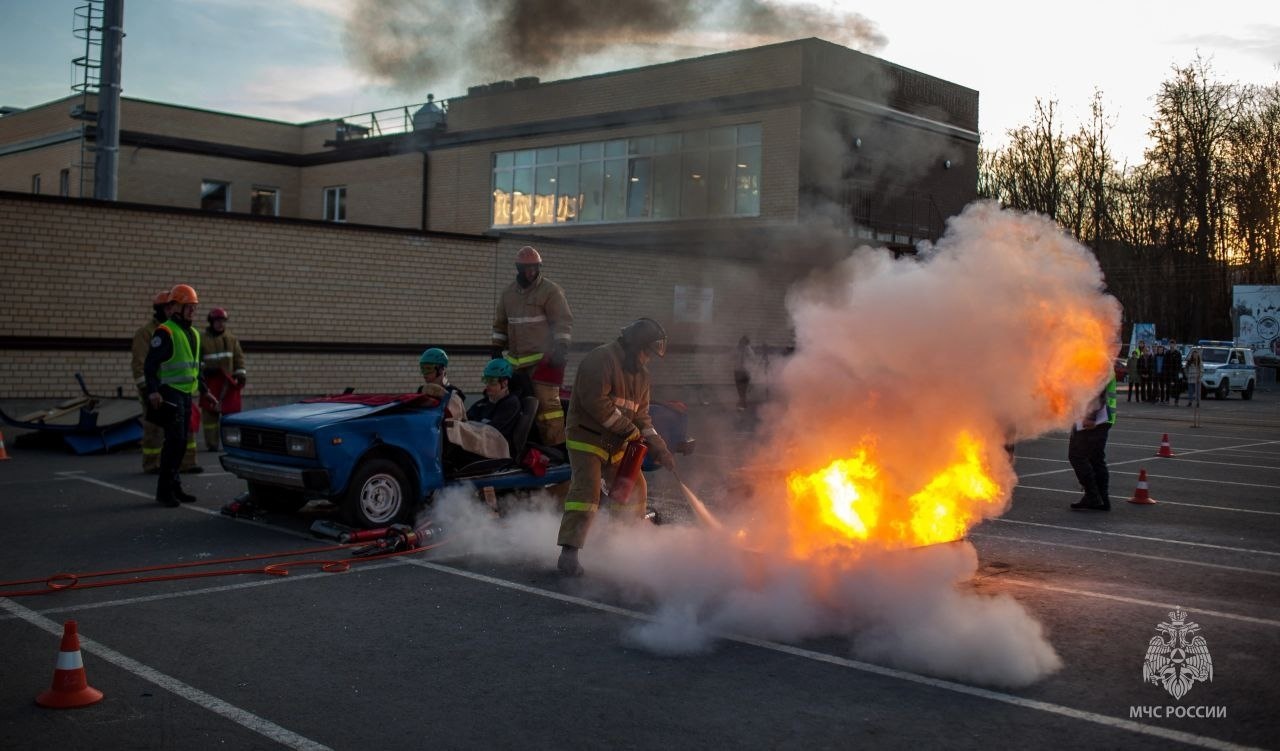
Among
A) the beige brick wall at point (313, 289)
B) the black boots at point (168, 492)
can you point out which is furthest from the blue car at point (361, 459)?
the beige brick wall at point (313, 289)

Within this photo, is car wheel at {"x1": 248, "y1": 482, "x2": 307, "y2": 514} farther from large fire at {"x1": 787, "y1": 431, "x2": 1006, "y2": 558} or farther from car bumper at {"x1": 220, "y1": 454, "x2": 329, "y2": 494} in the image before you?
large fire at {"x1": 787, "y1": 431, "x2": 1006, "y2": 558}

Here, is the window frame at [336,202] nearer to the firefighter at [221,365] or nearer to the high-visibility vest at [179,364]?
the firefighter at [221,365]

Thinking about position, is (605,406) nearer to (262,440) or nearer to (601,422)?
(601,422)

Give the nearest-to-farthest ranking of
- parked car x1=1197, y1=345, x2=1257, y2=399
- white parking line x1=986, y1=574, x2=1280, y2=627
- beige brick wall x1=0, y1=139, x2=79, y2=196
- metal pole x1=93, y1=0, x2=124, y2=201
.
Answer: white parking line x1=986, y1=574, x2=1280, y2=627
metal pole x1=93, y1=0, x2=124, y2=201
beige brick wall x1=0, y1=139, x2=79, y2=196
parked car x1=1197, y1=345, x2=1257, y2=399

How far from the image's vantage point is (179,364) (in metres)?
10.0

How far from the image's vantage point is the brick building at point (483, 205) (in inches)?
622

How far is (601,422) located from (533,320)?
311 cm

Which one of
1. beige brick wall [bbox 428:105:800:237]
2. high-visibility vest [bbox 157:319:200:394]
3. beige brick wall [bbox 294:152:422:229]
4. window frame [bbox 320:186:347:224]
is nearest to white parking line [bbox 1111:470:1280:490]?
beige brick wall [bbox 428:105:800:237]

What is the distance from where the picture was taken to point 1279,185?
48.4m

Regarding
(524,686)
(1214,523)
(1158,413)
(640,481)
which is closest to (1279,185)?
(1158,413)

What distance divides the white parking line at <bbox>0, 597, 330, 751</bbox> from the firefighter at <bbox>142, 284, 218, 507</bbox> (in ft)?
12.6

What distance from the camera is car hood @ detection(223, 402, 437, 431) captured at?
337 inches

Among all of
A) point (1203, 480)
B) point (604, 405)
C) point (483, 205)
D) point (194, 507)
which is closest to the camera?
point (604, 405)

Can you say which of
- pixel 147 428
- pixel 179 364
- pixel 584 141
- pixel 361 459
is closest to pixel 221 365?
pixel 147 428
